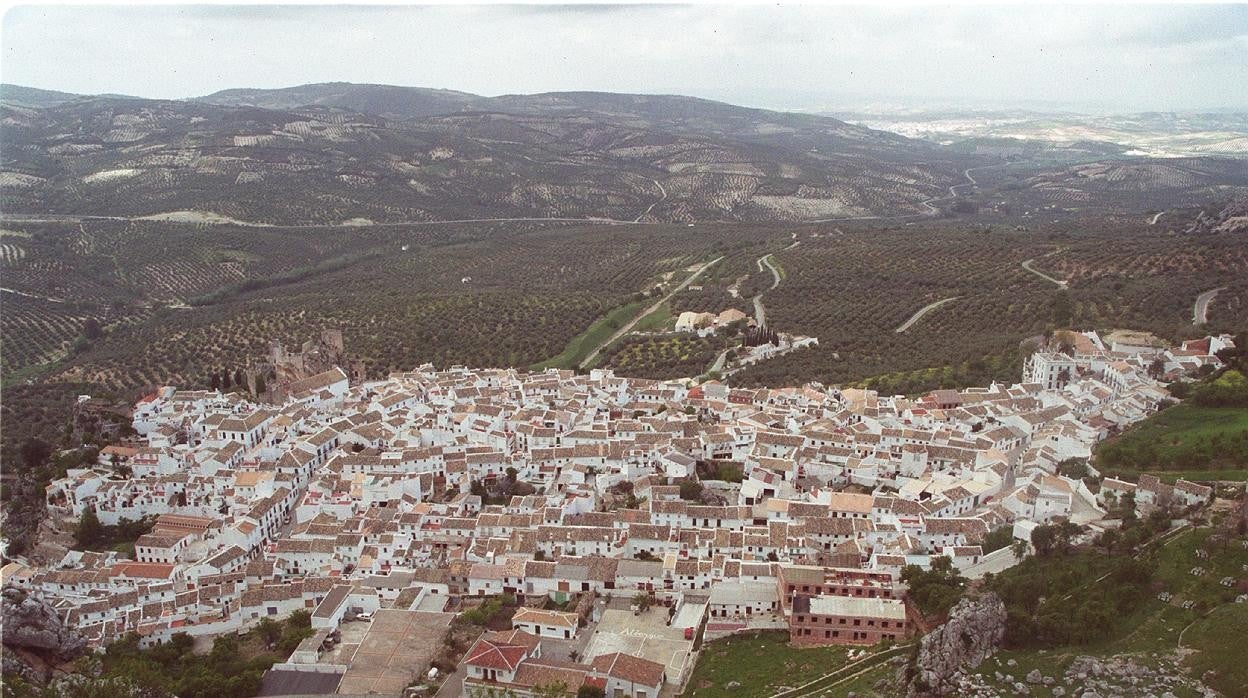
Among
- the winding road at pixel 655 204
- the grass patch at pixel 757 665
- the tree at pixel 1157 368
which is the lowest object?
the grass patch at pixel 757 665

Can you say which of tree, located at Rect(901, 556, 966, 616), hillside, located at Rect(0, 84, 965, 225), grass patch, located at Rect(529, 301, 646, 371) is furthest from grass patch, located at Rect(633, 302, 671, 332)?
hillside, located at Rect(0, 84, 965, 225)

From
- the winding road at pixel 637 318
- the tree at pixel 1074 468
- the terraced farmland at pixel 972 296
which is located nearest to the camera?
the tree at pixel 1074 468

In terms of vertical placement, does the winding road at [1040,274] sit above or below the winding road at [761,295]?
above

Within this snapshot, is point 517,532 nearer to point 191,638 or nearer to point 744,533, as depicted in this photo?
point 744,533

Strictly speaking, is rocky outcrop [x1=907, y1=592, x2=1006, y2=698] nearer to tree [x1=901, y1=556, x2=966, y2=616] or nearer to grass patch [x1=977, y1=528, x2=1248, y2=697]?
grass patch [x1=977, y1=528, x2=1248, y2=697]

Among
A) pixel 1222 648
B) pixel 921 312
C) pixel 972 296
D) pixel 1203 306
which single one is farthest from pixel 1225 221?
pixel 1222 648

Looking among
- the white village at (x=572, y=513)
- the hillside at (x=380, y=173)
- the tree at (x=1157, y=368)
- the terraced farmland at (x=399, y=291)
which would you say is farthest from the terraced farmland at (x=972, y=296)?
the hillside at (x=380, y=173)

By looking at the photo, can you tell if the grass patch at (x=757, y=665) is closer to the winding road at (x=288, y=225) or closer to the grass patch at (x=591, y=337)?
the grass patch at (x=591, y=337)
